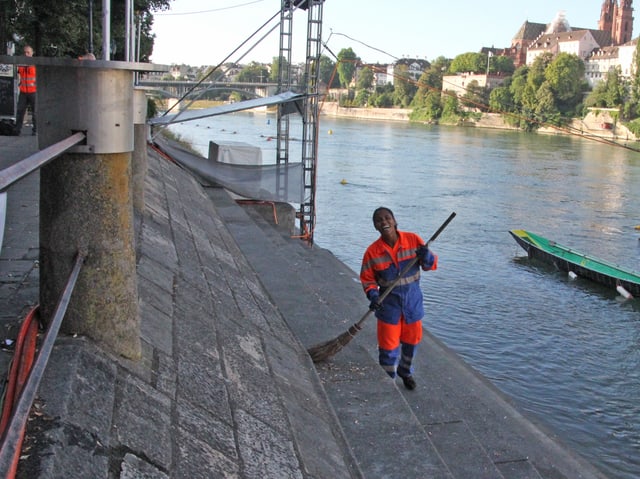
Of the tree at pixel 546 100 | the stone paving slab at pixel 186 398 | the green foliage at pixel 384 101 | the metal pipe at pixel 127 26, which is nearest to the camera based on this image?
the stone paving slab at pixel 186 398

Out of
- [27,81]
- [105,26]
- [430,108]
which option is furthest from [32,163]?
[430,108]

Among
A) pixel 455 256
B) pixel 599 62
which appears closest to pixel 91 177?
pixel 455 256

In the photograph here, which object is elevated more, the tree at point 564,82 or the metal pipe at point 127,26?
the tree at point 564,82

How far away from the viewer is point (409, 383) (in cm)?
622

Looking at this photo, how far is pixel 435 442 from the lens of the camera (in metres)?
5.27

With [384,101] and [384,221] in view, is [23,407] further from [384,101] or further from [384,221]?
[384,101]

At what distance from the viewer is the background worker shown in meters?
5.65

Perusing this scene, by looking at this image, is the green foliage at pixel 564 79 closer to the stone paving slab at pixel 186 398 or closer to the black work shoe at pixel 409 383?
the black work shoe at pixel 409 383

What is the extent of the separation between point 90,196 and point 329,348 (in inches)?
131

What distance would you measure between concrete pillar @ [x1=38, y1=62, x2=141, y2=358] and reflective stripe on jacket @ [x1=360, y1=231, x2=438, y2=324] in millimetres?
2954

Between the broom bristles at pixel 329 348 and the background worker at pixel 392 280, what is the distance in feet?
0.85

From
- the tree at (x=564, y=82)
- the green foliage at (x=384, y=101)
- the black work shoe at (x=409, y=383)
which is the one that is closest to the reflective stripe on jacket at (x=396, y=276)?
the black work shoe at (x=409, y=383)

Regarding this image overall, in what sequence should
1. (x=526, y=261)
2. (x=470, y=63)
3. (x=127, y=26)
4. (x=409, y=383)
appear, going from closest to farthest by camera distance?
1. (x=127, y=26)
2. (x=409, y=383)
3. (x=526, y=261)
4. (x=470, y=63)

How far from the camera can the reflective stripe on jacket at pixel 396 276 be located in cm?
568
